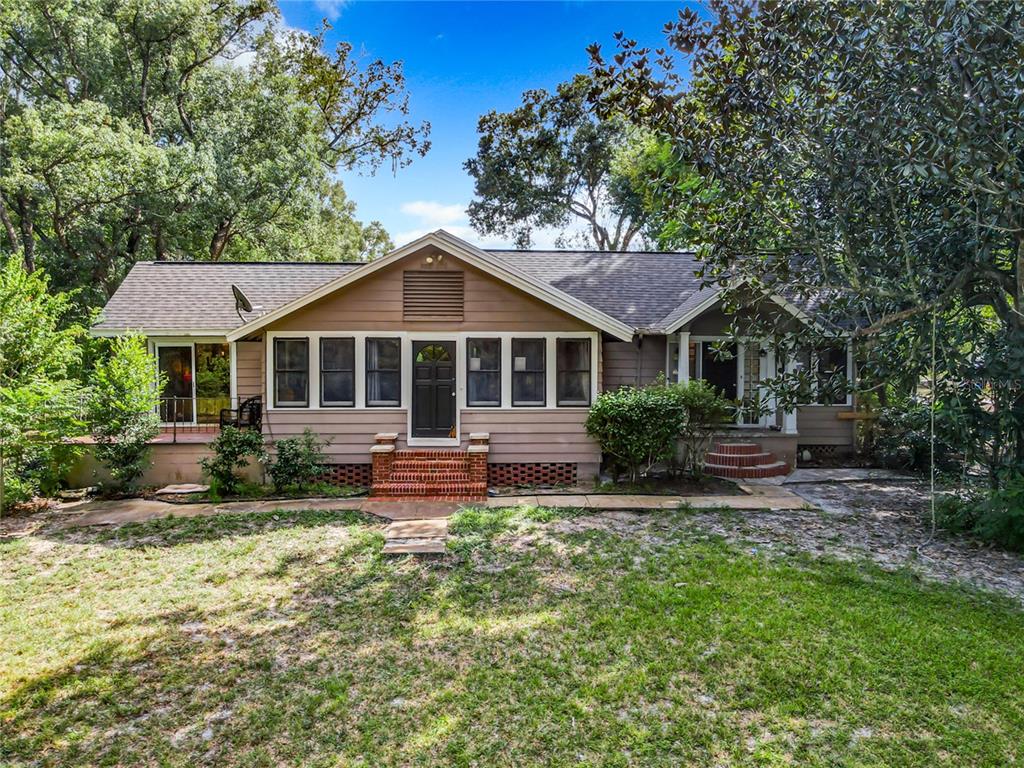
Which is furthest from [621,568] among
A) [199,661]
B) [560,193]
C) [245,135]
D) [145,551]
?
[560,193]

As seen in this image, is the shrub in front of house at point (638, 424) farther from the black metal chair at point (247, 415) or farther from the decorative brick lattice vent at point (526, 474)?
the black metal chair at point (247, 415)

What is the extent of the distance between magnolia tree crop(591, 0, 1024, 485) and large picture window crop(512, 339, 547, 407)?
10.8 feet

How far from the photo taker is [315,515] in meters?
7.96

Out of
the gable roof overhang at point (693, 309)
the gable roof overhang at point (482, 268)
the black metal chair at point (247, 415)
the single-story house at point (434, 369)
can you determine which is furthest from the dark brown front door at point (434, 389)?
the gable roof overhang at point (693, 309)

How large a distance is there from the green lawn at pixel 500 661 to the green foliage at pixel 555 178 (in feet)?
69.5

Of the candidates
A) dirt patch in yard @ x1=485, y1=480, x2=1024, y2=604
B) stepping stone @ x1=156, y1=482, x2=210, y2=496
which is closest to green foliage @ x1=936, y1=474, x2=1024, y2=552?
→ dirt patch in yard @ x1=485, y1=480, x2=1024, y2=604

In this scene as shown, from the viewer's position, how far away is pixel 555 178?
88.2 ft

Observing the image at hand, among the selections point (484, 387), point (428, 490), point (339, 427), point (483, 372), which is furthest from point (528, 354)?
point (339, 427)

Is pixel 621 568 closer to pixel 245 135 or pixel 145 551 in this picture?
pixel 145 551

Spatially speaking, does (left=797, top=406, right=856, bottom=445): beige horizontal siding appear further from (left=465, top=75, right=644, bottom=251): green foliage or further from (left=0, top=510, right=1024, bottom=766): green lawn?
(left=465, top=75, right=644, bottom=251): green foliage

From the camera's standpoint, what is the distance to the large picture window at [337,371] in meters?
9.91

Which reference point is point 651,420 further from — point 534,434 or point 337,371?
point 337,371

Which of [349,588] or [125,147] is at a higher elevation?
[125,147]

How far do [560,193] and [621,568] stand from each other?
964 inches
